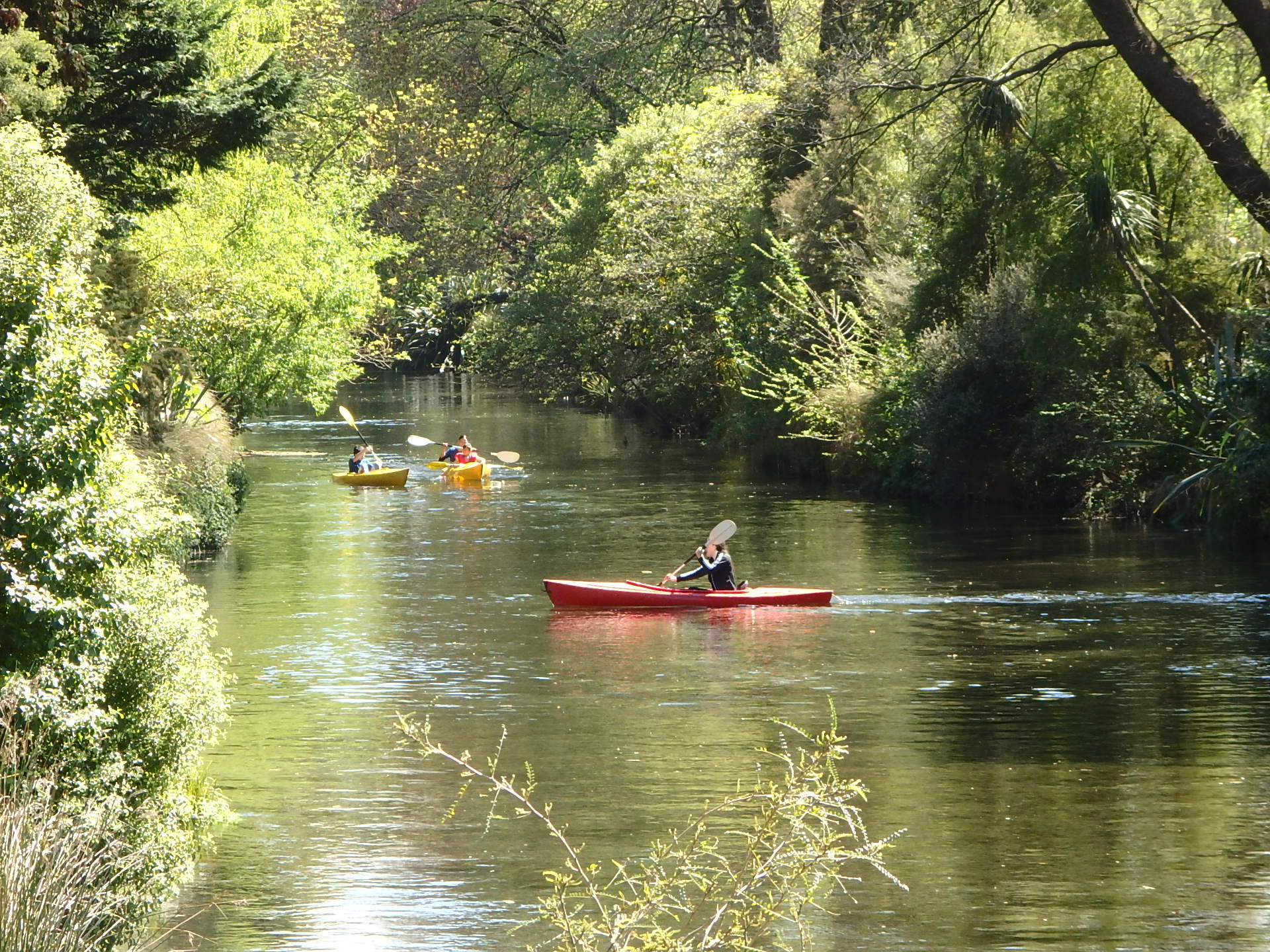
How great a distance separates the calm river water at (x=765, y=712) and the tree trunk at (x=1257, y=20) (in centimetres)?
764

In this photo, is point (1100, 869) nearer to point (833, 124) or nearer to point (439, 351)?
point (833, 124)

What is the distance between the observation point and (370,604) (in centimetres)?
2405

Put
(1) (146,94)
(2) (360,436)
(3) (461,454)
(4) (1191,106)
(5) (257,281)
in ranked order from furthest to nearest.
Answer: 1. (2) (360,436)
2. (3) (461,454)
3. (5) (257,281)
4. (4) (1191,106)
5. (1) (146,94)

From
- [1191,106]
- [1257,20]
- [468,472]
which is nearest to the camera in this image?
[1257,20]

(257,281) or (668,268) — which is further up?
(668,268)

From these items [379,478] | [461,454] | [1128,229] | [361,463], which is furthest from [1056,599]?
[461,454]

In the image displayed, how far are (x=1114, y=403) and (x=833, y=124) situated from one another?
1195 cm

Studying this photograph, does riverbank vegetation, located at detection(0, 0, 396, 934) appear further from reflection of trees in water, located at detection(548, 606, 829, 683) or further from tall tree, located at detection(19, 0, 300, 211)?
reflection of trees in water, located at detection(548, 606, 829, 683)

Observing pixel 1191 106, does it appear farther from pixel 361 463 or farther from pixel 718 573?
pixel 361 463

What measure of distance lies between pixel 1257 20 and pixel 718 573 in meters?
11.6

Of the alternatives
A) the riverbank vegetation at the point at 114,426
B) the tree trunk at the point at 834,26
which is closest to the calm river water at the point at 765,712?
the riverbank vegetation at the point at 114,426

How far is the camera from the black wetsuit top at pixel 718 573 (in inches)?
899

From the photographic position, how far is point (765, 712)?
17312 millimetres

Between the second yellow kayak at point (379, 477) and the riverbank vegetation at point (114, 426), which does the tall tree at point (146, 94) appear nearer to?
the riverbank vegetation at point (114, 426)
